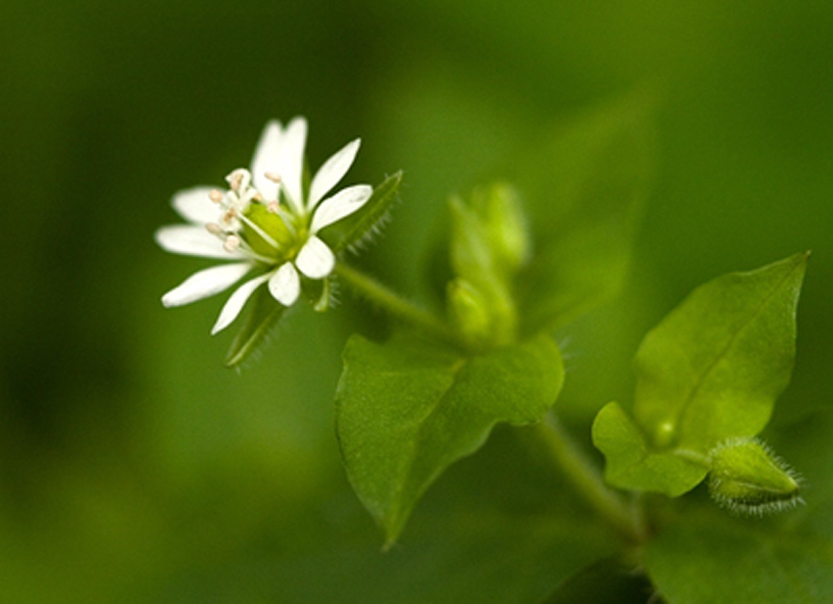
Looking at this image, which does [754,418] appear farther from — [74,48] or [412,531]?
[74,48]

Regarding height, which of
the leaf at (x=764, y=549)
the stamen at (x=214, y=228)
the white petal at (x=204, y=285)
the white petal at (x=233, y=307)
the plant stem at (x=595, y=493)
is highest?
the stamen at (x=214, y=228)

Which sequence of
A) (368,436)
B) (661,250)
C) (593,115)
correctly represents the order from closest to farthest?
(368,436) → (593,115) → (661,250)

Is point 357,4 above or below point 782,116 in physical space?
above

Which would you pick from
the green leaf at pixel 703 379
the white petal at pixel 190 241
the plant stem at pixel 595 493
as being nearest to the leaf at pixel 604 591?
the plant stem at pixel 595 493

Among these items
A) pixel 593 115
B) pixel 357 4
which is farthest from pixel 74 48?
pixel 593 115

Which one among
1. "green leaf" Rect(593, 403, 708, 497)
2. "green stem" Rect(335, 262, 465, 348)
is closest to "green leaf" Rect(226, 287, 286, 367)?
"green stem" Rect(335, 262, 465, 348)

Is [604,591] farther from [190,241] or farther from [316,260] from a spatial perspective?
[190,241]

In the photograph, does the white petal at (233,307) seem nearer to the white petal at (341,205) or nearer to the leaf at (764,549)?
the white petal at (341,205)
